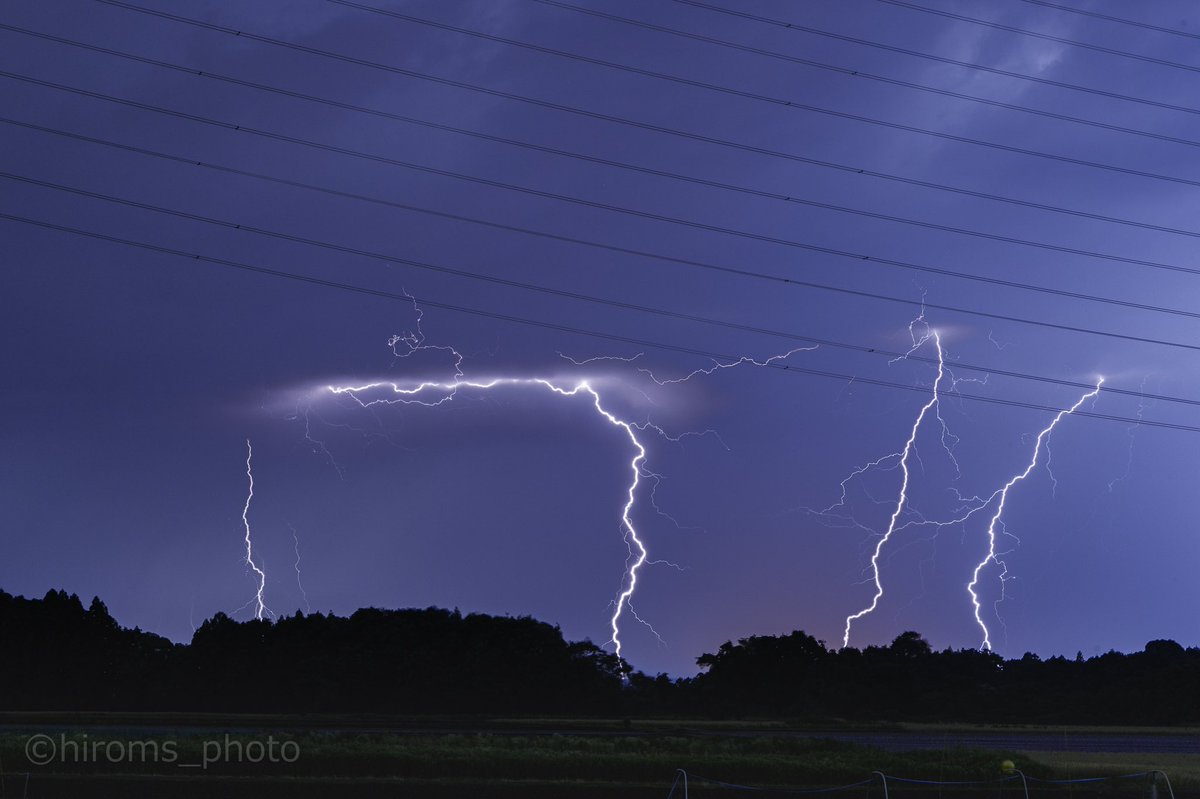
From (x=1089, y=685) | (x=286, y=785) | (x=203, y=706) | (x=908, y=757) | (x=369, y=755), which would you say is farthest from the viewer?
(x=1089, y=685)

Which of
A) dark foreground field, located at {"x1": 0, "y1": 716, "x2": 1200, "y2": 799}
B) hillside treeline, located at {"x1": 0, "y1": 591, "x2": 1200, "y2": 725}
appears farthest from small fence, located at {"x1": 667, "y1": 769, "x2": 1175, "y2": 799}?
hillside treeline, located at {"x1": 0, "y1": 591, "x2": 1200, "y2": 725}

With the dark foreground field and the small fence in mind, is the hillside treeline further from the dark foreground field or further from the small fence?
the small fence

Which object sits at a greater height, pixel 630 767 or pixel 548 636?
pixel 548 636

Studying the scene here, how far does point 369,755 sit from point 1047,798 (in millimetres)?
16893

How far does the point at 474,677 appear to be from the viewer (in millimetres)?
75625

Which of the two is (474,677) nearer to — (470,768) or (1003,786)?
(470,768)

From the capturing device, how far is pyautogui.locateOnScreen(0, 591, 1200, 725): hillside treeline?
73.2 metres

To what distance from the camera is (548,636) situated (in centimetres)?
8094

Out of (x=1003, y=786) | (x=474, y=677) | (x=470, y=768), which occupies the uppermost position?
(x=474, y=677)

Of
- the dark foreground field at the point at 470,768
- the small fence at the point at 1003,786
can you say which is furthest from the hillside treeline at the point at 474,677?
the small fence at the point at 1003,786

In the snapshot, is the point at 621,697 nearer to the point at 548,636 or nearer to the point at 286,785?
the point at 548,636

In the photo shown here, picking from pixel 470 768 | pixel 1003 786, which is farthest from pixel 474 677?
pixel 1003 786

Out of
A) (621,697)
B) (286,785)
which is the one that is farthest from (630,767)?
(621,697)

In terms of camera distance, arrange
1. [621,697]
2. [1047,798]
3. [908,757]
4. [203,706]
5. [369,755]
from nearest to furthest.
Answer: [1047,798] < [369,755] < [908,757] < [203,706] < [621,697]
